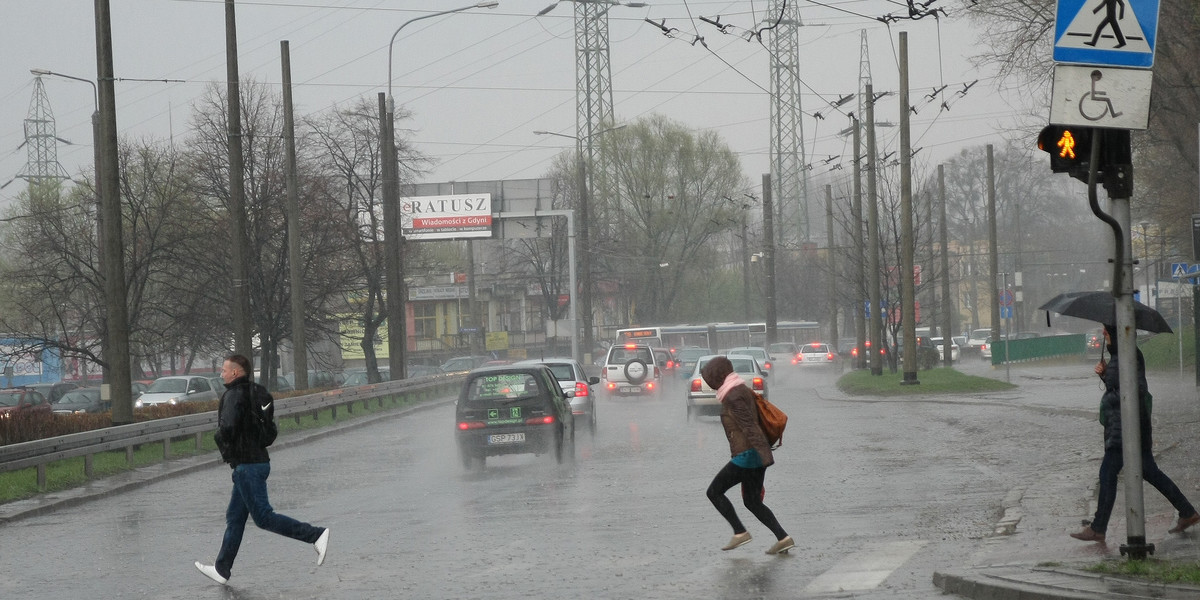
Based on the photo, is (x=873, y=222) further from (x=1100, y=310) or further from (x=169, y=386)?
(x=1100, y=310)

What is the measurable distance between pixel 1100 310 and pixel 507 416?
10627mm

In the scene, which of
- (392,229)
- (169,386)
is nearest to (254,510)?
(392,229)

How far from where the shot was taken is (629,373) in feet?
A: 140

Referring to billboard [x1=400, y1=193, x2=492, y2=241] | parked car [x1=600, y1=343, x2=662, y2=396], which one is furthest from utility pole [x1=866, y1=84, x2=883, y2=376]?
billboard [x1=400, y1=193, x2=492, y2=241]

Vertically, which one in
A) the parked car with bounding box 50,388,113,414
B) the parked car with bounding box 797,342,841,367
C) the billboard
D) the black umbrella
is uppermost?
the billboard

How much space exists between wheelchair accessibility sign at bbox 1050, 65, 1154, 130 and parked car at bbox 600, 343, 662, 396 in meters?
34.3

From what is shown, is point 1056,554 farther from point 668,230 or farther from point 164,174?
point 668,230

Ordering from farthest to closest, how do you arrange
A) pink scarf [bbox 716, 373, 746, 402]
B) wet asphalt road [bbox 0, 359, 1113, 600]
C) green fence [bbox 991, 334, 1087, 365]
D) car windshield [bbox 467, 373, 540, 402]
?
green fence [bbox 991, 334, 1087, 365], car windshield [bbox 467, 373, 540, 402], pink scarf [bbox 716, 373, 746, 402], wet asphalt road [bbox 0, 359, 1113, 600]

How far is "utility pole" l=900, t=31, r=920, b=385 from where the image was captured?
35.9 meters

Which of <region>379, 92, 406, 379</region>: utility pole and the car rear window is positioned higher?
<region>379, 92, 406, 379</region>: utility pole

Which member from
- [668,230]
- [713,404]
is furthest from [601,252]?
[713,404]

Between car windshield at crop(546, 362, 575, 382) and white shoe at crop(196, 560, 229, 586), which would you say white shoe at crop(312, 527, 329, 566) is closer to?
white shoe at crop(196, 560, 229, 586)

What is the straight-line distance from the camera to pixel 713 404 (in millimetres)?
30406

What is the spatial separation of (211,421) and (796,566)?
18014mm
